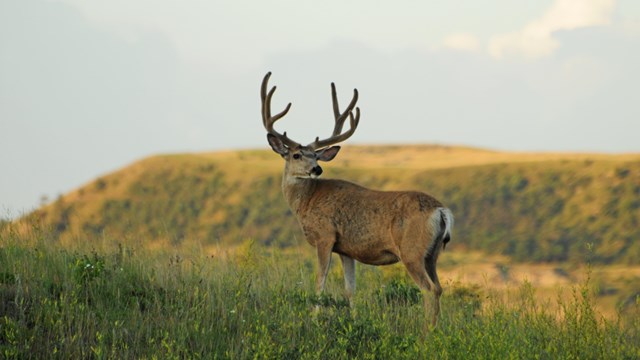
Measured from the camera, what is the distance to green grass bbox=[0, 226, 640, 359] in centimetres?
867

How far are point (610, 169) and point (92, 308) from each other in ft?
244

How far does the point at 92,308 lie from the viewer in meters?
9.81

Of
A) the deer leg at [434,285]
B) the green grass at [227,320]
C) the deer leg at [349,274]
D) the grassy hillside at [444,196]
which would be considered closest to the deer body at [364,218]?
the deer leg at [349,274]

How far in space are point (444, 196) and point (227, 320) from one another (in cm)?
7622

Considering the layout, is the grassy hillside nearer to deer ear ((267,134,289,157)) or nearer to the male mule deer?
deer ear ((267,134,289,157))

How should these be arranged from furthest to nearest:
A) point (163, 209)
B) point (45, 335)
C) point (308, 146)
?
point (163, 209), point (308, 146), point (45, 335)

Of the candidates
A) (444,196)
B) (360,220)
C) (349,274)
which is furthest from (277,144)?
(444,196)

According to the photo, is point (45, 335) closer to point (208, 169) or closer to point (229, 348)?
point (229, 348)

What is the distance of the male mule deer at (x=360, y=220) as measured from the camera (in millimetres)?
10641

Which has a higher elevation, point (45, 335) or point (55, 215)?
point (45, 335)

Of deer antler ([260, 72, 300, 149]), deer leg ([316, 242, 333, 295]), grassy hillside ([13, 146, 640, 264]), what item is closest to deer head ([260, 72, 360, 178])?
deer antler ([260, 72, 300, 149])

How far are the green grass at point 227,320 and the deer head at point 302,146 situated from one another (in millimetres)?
1508

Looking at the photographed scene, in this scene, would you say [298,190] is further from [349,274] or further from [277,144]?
[349,274]

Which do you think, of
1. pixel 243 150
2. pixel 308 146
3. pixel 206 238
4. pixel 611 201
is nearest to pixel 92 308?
pixel 308 146
